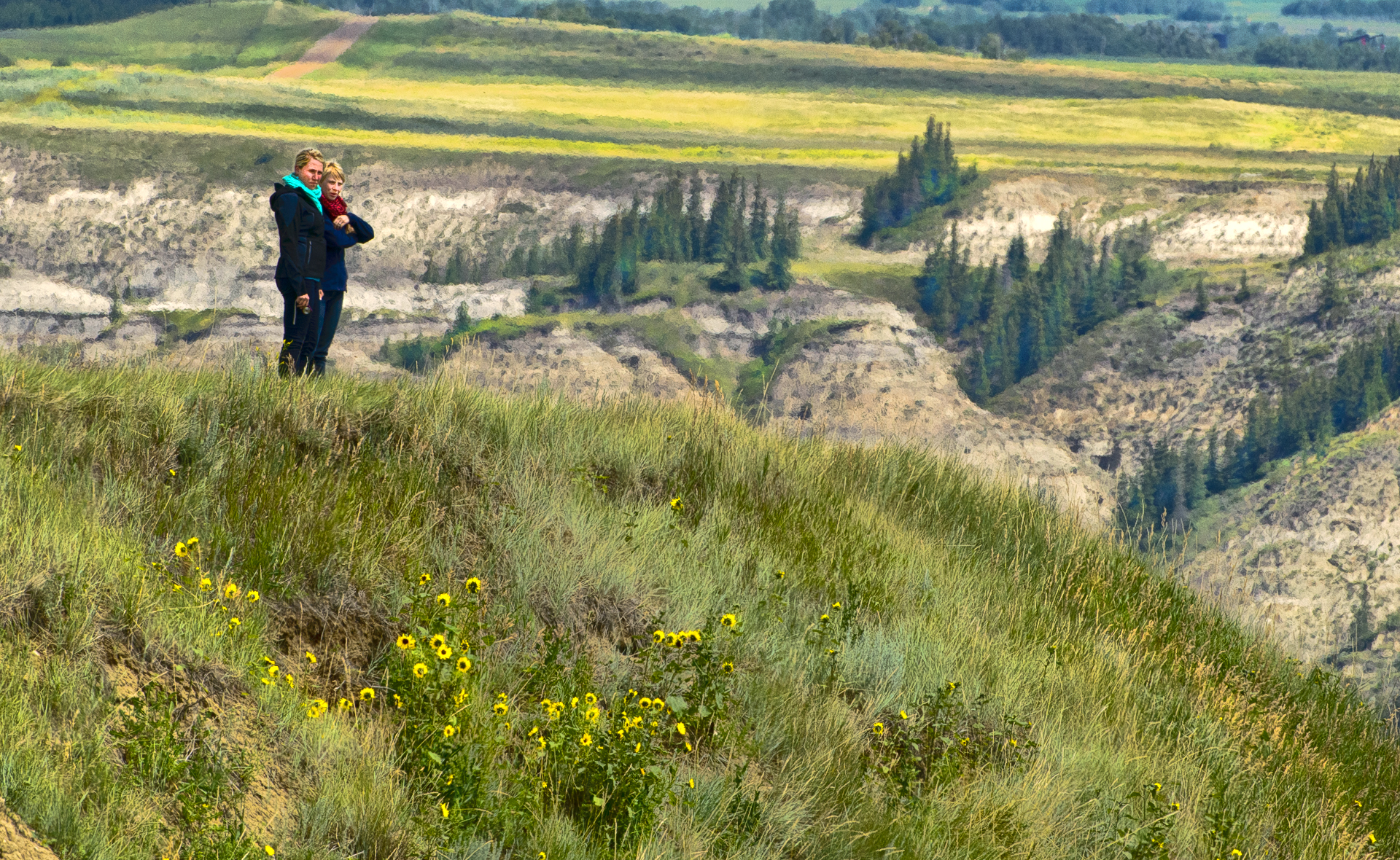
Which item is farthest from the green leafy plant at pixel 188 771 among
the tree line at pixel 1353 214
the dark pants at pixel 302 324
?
the tree line at pixel 1353 214

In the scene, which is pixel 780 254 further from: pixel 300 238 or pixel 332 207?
pixel 300 238

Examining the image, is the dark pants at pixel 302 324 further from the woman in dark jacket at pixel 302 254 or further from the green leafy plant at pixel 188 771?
the green leafy plant at pixel 188 771

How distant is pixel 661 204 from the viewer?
192 m

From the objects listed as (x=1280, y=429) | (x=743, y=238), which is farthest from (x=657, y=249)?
(x=1280, y=429)

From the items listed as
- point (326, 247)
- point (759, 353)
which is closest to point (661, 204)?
point (759, 353)

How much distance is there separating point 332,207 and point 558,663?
15.5 ft

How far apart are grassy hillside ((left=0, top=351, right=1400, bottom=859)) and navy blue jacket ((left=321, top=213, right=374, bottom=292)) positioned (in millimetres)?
1904

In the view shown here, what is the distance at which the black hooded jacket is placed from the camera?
8.60 meters

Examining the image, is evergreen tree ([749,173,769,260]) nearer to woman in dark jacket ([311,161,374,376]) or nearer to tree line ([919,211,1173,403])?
tree line ([919,211,1173,403])

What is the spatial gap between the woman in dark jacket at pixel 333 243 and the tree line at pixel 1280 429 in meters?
137

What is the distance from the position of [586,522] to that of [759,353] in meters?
160

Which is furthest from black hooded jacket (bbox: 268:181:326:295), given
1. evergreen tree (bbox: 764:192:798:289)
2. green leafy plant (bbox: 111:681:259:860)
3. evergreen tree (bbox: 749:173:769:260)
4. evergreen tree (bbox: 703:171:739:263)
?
evergreen tree (bbox: 703:171:739:263)

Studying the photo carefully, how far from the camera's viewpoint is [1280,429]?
15188 cm

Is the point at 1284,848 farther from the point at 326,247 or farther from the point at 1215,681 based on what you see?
the point at 326,247
